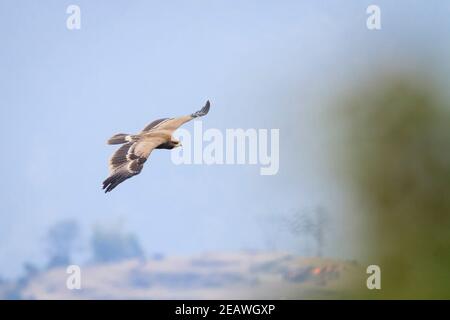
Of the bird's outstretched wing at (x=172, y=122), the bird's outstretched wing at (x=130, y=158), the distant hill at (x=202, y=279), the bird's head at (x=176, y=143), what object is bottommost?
the distant hill at (x=202, y=279)

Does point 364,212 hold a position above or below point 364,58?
below

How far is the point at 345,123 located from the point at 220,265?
160 centimetres

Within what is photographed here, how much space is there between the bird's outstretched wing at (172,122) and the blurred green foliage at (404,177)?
3.98 feet

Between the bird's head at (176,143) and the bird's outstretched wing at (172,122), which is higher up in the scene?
the bird's outstretched wing at (172,122)

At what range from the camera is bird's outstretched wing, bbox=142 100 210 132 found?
10.3 m

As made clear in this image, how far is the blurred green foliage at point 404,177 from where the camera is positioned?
1032 centimetres

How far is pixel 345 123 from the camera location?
10344 millimetres

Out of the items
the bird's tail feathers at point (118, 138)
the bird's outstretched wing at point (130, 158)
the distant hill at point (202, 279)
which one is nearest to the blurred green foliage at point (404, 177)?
the distant hill at point (202, 279)

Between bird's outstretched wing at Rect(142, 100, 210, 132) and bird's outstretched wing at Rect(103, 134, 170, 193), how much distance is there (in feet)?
0.23

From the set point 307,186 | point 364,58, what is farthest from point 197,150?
point 364,58

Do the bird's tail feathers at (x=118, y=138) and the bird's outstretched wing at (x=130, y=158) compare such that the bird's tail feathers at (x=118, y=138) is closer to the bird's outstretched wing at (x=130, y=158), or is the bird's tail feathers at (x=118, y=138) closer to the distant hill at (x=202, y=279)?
the bird's outstretched wing at (x=130, y=158)

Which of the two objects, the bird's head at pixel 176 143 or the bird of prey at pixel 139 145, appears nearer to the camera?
the bird of prey at pixel 139 145

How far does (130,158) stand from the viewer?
1020cm
